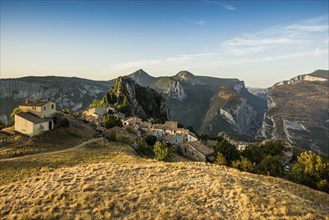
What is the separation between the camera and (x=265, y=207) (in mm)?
19938

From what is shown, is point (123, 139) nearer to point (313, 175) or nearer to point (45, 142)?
point (45, 142)

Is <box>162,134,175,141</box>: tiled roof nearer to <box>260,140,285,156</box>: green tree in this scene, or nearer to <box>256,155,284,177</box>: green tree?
<box>260,140,285,156</box>: green tree

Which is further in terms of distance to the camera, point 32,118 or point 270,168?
point 270,168

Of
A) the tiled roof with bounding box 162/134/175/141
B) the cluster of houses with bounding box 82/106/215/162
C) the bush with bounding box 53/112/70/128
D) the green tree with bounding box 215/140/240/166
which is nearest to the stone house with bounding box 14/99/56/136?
the bush with bounding box 53/112/70/128

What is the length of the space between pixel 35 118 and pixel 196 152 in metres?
42.2

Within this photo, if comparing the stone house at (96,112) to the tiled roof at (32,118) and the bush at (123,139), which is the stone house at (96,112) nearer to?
the bush at (123,139)

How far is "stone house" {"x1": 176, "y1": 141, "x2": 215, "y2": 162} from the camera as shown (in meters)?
72.9

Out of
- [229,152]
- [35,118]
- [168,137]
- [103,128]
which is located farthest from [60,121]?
[168,137]

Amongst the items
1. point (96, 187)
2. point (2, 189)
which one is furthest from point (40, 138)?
point (96, 187)

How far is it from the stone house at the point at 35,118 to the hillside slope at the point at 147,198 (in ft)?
85.4

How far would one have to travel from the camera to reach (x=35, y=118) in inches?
2082

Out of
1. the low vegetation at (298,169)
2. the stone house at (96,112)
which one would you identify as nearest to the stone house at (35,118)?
the low vegetation at (298,169)

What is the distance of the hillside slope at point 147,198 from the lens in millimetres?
18484

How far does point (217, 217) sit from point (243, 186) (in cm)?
671
